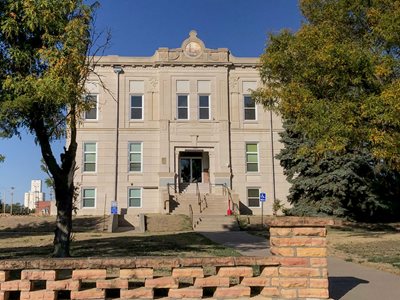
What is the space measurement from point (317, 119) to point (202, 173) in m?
19.4

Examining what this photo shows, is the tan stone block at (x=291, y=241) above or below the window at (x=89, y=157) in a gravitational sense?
below

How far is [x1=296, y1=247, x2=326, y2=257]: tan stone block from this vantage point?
245 inches

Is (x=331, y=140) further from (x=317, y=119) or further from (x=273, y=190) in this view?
(x=273, y=190)

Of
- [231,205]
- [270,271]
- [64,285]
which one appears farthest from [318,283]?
[231,205]

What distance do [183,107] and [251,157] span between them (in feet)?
21.0

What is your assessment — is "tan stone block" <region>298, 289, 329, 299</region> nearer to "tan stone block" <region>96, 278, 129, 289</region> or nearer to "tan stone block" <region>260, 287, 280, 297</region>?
"tan stone block" <region>260, 287, 280, 297</region>

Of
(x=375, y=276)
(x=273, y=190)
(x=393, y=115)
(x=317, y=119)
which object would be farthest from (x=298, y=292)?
(x=273, y=190)

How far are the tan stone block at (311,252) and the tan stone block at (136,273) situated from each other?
→ 1988 millimetres

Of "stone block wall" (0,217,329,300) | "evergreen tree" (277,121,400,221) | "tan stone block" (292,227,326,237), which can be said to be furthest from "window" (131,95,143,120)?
"tan stone block" (292,227,326,237)

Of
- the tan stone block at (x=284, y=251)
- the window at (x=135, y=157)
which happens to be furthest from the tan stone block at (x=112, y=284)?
the window at (x=135, y=157)

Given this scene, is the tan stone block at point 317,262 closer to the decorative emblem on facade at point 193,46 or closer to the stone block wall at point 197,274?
the stone block wall at point 197,274

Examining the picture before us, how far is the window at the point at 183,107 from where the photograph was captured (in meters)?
35.8

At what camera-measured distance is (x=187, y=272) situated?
6336 mm

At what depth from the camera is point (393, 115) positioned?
47.9ft
